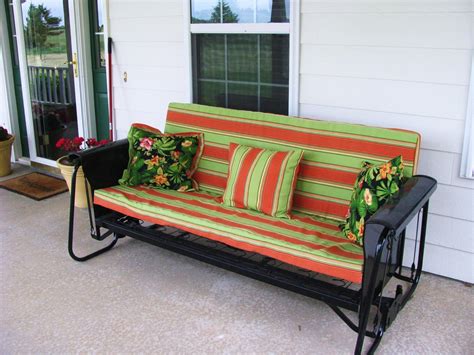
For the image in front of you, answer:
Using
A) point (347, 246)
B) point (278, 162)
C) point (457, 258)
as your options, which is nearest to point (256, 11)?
point (278, 162)

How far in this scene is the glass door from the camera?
4305mm

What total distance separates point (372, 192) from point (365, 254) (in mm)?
363

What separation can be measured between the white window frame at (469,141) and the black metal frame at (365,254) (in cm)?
31

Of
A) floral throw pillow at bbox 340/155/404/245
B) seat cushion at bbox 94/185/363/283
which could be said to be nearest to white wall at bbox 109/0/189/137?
seat cushion at bbox 94/185/363/283

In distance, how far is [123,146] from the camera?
9.96 feet

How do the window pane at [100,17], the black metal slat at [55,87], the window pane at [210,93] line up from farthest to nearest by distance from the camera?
the black metal slat at [55,87]
the window pane at [100,17]
the window pane at [210,93]

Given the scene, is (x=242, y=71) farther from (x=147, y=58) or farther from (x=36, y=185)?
(x=36, y=185)

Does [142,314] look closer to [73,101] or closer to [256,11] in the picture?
[256,11]

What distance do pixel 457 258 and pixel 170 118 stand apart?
1824 millimetres

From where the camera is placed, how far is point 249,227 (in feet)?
7.88

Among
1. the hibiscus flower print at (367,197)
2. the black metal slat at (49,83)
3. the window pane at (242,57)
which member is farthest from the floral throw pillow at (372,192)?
the black metal slat at (49,83)

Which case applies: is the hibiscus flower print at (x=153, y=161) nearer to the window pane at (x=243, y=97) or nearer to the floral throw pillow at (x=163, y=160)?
the floral throw pillow at (x=163, y=160)

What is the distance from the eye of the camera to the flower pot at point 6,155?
4566mm

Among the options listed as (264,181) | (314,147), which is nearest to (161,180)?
(264,181)
